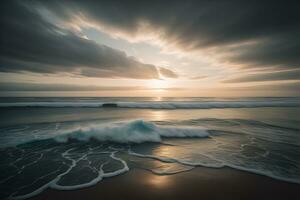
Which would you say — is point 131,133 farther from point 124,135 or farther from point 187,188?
point 187,188

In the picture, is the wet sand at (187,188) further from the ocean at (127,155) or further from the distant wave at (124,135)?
the distant wave at (124,135)

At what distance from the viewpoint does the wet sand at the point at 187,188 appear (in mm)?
3336

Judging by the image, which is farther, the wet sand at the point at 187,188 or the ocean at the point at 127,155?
the ocean at the point at 127,155

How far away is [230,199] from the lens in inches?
127

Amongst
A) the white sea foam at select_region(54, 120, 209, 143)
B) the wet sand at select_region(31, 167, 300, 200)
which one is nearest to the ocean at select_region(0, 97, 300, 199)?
the white sea foam at select_region(54, 120, 209, 143)

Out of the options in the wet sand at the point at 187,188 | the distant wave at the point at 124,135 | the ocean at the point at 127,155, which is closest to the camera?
the wet sand at the point at 187,188

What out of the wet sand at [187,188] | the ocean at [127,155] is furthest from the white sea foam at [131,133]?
the wet sand at [187,188]

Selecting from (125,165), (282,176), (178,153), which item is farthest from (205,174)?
(125,165)

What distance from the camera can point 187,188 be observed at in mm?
3664

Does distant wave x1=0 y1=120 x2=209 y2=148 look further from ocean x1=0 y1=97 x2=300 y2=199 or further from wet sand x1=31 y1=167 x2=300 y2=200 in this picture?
wet sand x1=31 y1=167 x2=300 y2=200

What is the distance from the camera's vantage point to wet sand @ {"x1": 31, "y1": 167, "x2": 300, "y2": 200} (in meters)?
3.34

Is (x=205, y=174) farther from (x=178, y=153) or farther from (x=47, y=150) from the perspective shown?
(x=47, y=150)

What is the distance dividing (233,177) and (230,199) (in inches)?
41.9

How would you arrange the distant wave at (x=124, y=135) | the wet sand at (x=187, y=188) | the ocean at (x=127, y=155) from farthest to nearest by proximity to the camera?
the distant wave at (x=124, y=135) → the ocean at (x=127, y=155) → the wet sand at (x=187, y=188)
